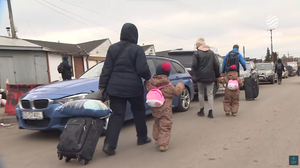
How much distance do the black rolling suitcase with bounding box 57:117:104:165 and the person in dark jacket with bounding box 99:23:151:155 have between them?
1.30 feet

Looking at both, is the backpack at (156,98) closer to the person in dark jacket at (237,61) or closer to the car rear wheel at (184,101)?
the car rear wheel at (184,101)

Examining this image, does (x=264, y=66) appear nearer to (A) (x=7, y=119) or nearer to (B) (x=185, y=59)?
(B) (x=185, y=59)

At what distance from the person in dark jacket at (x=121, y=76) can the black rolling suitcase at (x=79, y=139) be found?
398 mm

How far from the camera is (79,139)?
3316 millimetres

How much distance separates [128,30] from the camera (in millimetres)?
3953

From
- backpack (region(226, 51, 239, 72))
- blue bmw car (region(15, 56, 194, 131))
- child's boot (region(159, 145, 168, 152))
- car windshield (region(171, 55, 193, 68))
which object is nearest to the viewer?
child's boot (region(159, 145, 168, 152))

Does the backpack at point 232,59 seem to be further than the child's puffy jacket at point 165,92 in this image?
Yes

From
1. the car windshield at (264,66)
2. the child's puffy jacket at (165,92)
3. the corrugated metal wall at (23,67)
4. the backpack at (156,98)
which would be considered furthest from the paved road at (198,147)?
the car windshield at (264,66)

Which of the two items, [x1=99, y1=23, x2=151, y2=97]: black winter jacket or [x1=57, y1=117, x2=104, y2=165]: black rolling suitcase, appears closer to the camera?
[x1=57, y1=117, x2=104, y2=165]: black rolling suitcase

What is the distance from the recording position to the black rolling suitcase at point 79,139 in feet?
10.9

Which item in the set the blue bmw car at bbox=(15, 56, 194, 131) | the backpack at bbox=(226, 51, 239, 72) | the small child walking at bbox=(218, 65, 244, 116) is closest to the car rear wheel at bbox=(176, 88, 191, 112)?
the small child walking at bbox=(218, 65, 244, 116)

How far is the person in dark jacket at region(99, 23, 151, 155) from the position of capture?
3822 mm

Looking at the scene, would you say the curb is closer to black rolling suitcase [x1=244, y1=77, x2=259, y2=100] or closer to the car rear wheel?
the car rear wheel

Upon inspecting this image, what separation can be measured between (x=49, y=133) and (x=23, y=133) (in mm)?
696
